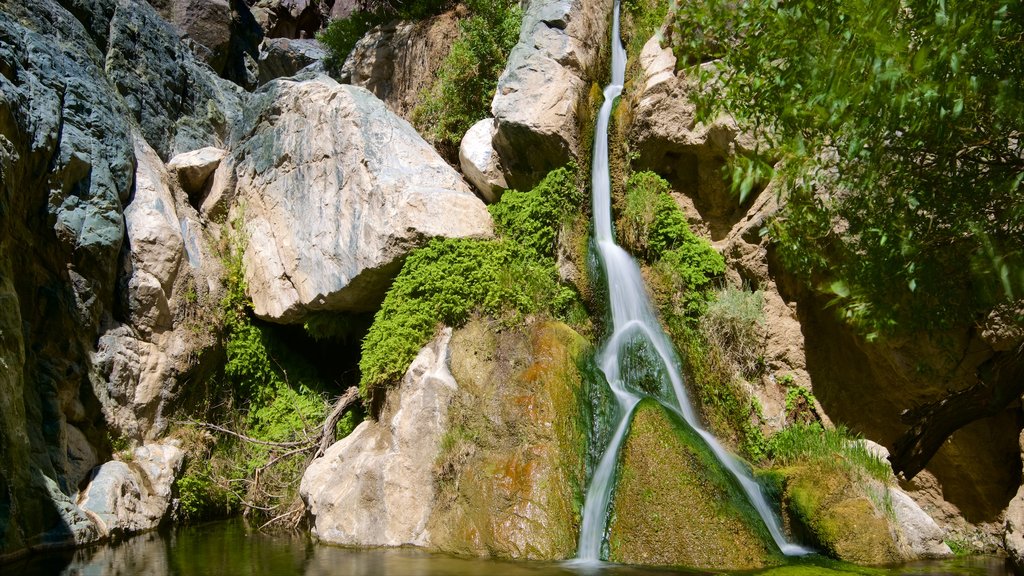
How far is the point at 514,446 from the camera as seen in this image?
27.0 feet

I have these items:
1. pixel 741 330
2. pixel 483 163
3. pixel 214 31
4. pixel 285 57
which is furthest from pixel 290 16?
pixel 741 330

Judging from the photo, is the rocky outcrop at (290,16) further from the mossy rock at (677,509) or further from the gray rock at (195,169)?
the mossy rock at (677,509)

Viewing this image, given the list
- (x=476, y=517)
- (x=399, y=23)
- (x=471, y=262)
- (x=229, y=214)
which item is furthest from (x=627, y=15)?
(x=476, y=517)

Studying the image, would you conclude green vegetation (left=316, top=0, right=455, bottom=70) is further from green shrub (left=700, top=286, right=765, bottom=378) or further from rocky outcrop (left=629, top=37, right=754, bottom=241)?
green shrub (left=700, top=286, right=765, bottom=378)

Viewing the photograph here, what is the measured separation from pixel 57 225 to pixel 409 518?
244 inches

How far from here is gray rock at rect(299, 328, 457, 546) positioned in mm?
8227

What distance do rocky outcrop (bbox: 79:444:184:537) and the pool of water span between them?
1.58ft

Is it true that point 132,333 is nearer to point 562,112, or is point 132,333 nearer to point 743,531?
point 562,112

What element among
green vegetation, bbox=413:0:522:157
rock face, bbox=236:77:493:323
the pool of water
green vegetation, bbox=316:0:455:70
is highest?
green vegetation, bbox=316:0:455:70

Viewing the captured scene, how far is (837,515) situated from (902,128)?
4347 millimetres

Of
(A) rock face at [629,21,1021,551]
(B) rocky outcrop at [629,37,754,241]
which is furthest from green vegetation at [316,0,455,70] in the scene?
(B) rocky outcrop at [629,37,754,241]

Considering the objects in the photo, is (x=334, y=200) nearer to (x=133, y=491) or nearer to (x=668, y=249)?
(x=133, y=491)

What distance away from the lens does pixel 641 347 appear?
32.9 feet

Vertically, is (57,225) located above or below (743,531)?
above
